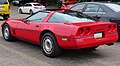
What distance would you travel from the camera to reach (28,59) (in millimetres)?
6648

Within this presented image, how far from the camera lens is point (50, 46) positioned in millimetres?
6809

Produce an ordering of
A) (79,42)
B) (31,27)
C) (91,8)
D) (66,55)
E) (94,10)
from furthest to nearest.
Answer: (91,8) → (94,10) → (31,27) → (66,55) → (79,42)

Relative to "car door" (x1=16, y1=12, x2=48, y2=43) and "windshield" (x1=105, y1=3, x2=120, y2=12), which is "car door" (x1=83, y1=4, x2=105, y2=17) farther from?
"car door" (x1=16, y1=12, x2=48, y2=43)

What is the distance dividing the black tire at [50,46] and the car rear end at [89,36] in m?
0.22

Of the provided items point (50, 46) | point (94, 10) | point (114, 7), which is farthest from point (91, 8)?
point (50, 46)

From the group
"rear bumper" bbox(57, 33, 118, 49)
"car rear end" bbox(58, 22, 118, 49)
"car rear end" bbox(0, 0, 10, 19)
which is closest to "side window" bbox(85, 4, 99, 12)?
"car rear end" bbox(58, 22, 118, 49)

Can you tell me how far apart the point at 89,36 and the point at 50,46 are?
3.57 ft

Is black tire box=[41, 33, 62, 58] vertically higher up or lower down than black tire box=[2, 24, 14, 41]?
higher up

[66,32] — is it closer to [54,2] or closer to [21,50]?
[21,50]

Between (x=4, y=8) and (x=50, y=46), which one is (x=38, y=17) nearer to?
(x=50, y=46)

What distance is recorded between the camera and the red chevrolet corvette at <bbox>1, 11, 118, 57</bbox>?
6.29 m

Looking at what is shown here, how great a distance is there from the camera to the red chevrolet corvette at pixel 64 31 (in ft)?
20.6

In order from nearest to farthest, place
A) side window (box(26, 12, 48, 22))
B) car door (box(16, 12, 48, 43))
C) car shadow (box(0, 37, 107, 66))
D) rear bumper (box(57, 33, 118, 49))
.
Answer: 1. rear bumper (box(57, 33, 118, 49))
2. car shadow (box(0, 37, 107, 66))
3. car door (box(16, 12, 48, 43))
4. side window (box(26, 12, 48, 22))

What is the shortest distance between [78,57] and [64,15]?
47.6 inches
